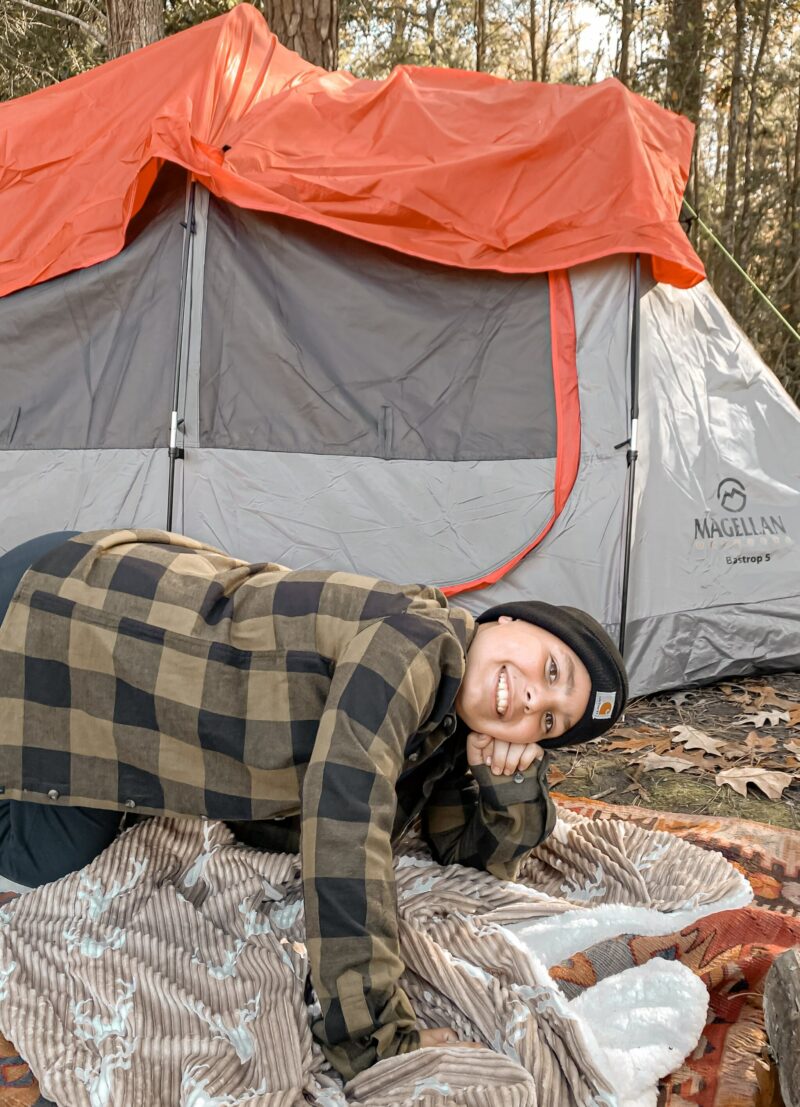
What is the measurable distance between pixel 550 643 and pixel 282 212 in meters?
2.18

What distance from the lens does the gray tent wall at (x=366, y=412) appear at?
3.56 meters

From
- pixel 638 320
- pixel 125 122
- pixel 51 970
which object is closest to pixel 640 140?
pixel 638 320

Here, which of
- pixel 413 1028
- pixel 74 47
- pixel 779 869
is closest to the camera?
pixel 413 1028

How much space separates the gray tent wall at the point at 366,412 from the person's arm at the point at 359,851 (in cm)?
204

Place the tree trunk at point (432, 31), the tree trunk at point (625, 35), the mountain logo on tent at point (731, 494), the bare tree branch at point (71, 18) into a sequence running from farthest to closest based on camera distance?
the tree trunk at point (432, 31)
the tree trunk at point (625, 35)
the bare tree branch at point (71, 18)
the mountain logo on tent at point (731, 494)

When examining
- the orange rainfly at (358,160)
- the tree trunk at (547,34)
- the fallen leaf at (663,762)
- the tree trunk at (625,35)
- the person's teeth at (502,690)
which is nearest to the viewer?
the person's teeth at (502,690)

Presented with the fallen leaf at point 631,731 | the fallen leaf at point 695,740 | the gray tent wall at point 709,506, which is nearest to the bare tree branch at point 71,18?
the gray tent wall at point 709,506

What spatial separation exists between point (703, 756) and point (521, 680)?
5.67 ft

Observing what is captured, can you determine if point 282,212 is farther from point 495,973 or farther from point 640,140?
point 495,973

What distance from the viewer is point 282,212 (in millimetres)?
3357

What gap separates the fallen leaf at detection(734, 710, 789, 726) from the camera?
345cm

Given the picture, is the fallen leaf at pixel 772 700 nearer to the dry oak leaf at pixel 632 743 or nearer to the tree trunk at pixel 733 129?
the dry oak leaf at pixel 632 743

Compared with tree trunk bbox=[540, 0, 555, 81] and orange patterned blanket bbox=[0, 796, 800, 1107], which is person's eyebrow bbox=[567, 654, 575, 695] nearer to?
orange patterned blanket bbox=[0, 796, 800, 1107]

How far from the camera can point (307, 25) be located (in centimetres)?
525
